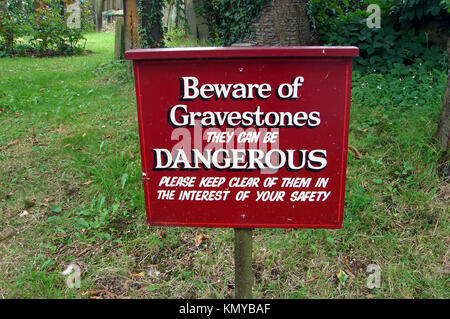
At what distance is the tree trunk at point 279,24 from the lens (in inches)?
186

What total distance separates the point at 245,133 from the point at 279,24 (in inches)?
135

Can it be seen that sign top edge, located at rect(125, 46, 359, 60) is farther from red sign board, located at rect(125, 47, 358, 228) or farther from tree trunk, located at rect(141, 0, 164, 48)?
tree trunk, located at rect(141, 0, 164, 48)

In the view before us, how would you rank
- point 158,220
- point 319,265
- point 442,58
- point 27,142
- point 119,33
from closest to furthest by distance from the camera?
point 158,220, point 319,265, point 27,142, point 442,58, point 119,33

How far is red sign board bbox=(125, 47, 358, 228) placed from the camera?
167 cm

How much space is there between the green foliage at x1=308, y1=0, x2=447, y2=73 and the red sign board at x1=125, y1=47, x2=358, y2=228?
3768 millimetres

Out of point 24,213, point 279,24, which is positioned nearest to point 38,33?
point 279,24

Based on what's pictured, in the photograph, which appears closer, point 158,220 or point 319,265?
point 158,220

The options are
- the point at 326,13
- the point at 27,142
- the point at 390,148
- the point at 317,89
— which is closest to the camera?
the point at 317,89

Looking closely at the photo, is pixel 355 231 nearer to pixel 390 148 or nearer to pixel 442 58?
pixel 390 148

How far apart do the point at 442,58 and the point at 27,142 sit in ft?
16.8

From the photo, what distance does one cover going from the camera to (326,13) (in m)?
6.22

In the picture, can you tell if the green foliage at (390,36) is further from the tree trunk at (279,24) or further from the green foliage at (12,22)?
the green foliage at (12,22)

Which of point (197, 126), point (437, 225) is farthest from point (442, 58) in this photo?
point (197, 126)

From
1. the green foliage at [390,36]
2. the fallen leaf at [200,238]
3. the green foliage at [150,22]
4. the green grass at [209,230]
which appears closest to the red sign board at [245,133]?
the green grass at [209,230]
